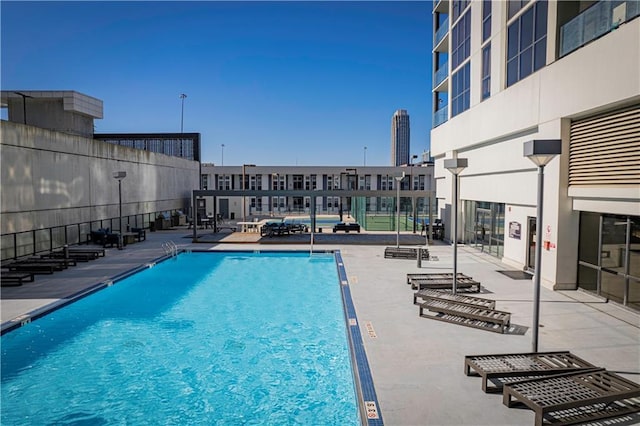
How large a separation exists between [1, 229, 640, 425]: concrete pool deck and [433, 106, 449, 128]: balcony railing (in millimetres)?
10261

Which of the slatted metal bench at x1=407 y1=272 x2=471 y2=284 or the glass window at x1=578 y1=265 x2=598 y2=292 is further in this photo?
the slatted metal bench at x1=407 y1=272 x2=471 y2=284

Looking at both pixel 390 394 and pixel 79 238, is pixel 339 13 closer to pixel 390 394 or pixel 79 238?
pixel 79 238

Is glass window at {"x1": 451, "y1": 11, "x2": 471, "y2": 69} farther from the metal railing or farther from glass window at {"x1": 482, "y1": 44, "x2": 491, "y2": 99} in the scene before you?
the metal railing

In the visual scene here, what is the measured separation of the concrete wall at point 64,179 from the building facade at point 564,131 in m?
18.6

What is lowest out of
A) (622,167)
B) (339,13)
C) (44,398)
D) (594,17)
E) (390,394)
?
(44,398)

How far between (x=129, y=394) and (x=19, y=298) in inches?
263

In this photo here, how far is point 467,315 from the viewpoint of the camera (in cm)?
880

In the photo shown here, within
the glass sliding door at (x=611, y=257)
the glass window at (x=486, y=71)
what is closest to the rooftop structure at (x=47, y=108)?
the glass window at (x=486, y=71)

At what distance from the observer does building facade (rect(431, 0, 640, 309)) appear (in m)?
9.30

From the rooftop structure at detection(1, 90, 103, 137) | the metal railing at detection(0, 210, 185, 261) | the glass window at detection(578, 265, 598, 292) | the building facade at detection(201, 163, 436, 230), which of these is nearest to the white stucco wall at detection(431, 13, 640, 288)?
the glass window at detection(578, 265, 598, 292)

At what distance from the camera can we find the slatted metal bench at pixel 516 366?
19.2ft

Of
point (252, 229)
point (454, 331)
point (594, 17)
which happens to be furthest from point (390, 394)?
point (252, 229)

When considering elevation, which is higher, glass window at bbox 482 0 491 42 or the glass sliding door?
glass window at bbox 482 0 491 42

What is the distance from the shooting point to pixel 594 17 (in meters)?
9.96
